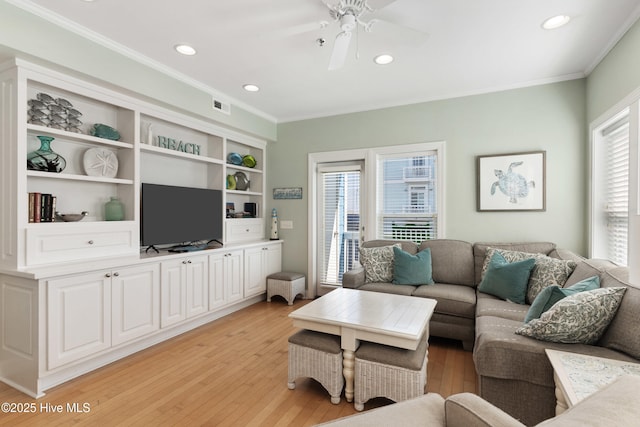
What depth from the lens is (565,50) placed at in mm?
2820

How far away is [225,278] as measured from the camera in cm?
387

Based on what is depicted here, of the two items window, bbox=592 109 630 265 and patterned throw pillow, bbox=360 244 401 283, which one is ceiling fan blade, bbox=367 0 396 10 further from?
patterned throw pillow, bbox=360 244 401 283

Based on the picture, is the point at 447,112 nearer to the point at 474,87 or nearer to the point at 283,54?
the point at 474,87

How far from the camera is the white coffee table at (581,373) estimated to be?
1.31 metres

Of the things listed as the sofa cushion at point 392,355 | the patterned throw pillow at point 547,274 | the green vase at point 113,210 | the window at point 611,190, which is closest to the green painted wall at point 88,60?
the green vase at point 113,210

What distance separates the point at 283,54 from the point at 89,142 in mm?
1936

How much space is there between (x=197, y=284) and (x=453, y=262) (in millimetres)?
2824

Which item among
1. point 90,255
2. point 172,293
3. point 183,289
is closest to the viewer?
point 90,255

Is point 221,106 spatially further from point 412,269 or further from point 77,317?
point 412,269

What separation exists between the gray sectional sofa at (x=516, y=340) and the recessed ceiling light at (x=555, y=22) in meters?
1.82

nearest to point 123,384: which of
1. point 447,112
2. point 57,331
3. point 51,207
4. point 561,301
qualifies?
point 57,331

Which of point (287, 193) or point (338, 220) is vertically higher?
point (287, 193)

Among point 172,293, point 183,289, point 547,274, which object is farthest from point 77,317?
point 547,274

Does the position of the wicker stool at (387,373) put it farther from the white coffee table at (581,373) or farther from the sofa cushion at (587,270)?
the sofa cushion at (587,270)
